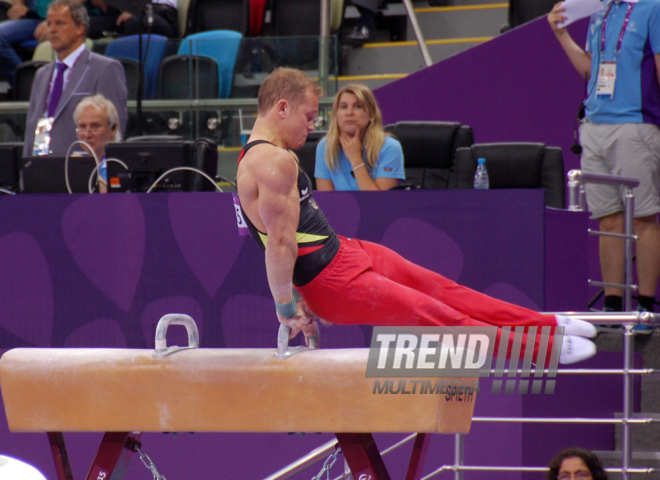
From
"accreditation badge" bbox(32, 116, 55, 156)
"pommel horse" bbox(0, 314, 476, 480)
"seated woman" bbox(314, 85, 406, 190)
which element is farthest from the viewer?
→ "accreditation badge" bbox(32, 116, 55, 156)

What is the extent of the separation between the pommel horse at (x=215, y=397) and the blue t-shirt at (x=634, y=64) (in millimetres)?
2430

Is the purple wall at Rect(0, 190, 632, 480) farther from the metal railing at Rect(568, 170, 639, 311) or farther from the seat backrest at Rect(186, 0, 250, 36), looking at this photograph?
the seat backrest at Rect(186, 0, 250, 36)

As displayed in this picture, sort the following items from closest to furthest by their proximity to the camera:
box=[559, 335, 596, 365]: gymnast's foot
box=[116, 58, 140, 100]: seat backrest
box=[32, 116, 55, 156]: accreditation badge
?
box=[559, 335, 596, 365]: gymnast's foot → box=[32, 116, 55, 156]: accreditation badge → box=[116, 58, 140, 100]: seat backrest

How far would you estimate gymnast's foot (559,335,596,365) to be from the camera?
2955mm

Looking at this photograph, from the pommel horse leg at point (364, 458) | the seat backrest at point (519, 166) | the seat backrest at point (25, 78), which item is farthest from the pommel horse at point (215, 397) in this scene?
the seat backrest at point (25, 78)

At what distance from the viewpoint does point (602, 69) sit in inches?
174

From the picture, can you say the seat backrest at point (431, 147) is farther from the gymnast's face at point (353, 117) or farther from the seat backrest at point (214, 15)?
the seat backrest at point (214, 15)

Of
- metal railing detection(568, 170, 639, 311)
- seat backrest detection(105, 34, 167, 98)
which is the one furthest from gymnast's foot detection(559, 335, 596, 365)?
seat backrest detection(105, 34, 167, 98)

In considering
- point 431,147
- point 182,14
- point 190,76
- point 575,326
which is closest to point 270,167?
point 575,326

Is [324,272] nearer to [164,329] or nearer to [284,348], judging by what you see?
[284,348]

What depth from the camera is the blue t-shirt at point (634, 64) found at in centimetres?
434

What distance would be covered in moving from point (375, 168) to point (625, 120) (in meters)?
1.33

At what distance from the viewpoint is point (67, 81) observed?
550cm

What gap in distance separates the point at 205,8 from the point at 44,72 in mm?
2474
